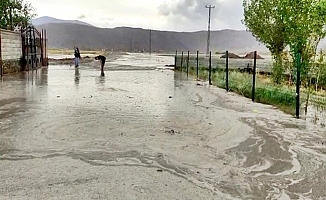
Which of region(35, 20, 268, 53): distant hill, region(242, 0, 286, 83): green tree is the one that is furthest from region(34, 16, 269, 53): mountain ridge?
region(242, 0, 286, 83): green tree

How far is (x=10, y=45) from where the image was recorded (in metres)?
20.0

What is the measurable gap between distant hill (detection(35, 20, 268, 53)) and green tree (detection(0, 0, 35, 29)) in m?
91.9

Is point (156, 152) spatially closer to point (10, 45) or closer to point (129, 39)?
point (10, 45)

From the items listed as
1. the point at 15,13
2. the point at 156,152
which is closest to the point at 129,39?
the point at 15,13

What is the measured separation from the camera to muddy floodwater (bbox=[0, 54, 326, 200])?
4156mm

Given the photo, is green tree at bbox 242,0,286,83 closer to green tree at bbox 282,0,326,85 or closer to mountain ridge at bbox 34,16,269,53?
green tree at bbox 282,0,326,85

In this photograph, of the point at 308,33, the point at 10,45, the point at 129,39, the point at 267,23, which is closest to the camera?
the point at 308,33

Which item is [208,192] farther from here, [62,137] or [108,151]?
[62,137]

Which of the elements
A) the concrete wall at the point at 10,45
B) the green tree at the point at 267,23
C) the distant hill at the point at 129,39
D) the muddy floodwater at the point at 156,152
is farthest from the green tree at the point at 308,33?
the distant hill at the point at 129,39

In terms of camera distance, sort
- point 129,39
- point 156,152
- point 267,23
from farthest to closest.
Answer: point 129,39, point 267,23, point 156,152

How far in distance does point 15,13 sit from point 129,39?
106609 millimetres

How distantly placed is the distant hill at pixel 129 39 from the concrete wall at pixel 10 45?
320 ft

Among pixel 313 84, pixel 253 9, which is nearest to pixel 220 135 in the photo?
pixel 313 84

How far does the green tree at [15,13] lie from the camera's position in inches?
1008
